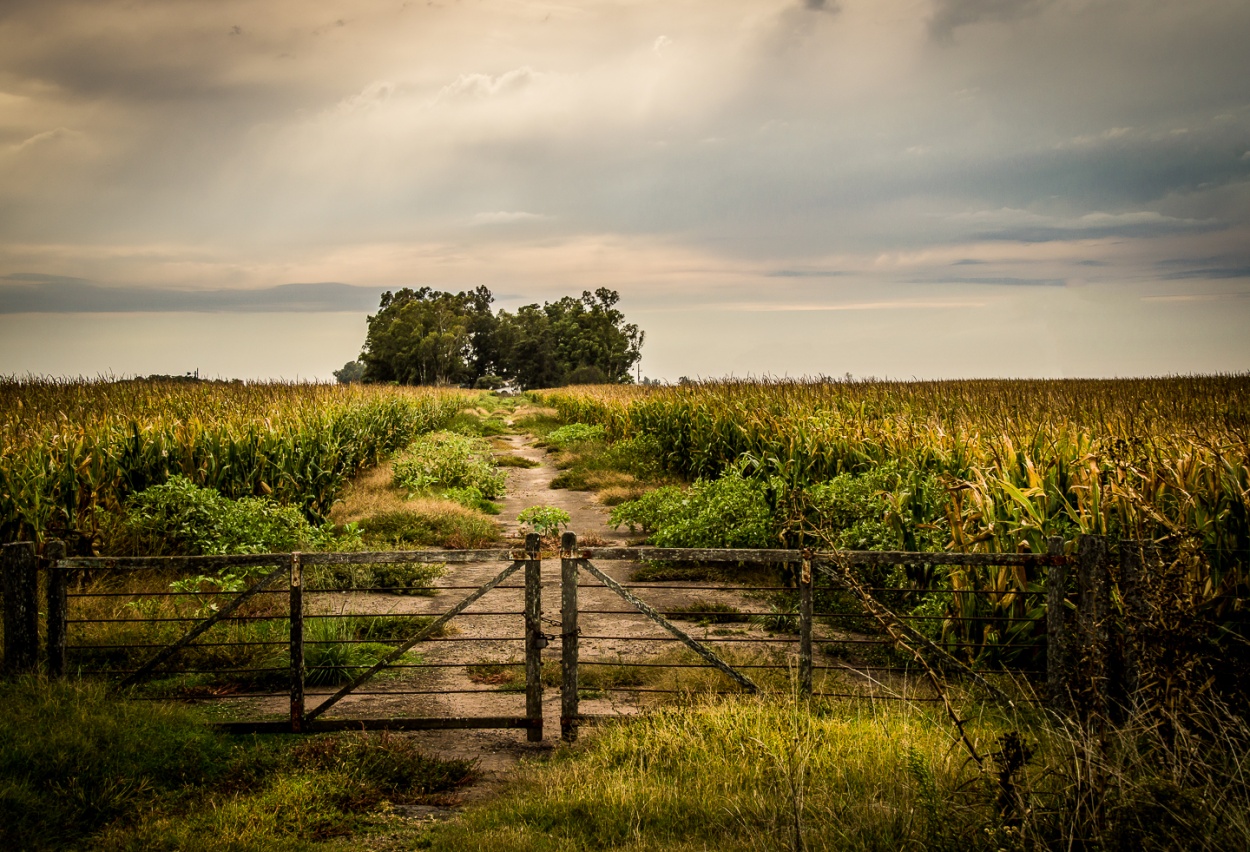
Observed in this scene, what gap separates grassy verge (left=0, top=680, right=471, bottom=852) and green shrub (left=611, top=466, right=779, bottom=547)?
223 inches

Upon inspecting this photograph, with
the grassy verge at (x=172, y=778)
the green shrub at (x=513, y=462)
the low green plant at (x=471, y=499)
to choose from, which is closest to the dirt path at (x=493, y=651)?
the grassy verge at (x=172, y=778)

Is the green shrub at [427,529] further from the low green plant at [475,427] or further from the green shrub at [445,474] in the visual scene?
the low green plant at [475,427]

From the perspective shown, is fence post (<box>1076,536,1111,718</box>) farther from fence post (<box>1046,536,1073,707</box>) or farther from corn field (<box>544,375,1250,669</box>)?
corn field (<box>544,375,1250,669</box>)

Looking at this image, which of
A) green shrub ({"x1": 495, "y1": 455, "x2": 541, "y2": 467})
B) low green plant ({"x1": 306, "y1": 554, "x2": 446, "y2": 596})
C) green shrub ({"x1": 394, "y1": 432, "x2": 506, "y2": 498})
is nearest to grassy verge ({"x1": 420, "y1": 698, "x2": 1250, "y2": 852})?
low green plant ({"x1": 306, "y1": 554, "x2": 446, "y2": 596})

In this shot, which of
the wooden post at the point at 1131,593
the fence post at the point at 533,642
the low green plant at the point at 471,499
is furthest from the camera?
the low green plant at the point at 471,499

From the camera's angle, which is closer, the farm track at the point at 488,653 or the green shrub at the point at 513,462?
the farm track at the point at 488,653

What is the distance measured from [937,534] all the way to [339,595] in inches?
270

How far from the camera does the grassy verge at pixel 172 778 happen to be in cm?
459

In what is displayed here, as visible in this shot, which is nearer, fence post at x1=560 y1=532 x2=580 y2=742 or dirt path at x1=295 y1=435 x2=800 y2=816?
fence post at x1=560 y1=532 x2=580 y2=742

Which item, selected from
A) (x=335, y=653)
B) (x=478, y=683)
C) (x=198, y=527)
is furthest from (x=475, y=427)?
(x=478, y=683)

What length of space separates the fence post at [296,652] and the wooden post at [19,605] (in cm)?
185

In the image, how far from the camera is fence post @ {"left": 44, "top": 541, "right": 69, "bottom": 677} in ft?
19.9

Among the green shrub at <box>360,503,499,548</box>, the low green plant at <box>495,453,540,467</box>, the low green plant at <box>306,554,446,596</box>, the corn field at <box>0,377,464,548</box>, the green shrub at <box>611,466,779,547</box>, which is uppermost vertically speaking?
the corn field at <box>0,377,464,548</box>

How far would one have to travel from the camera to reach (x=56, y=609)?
20.2ft
